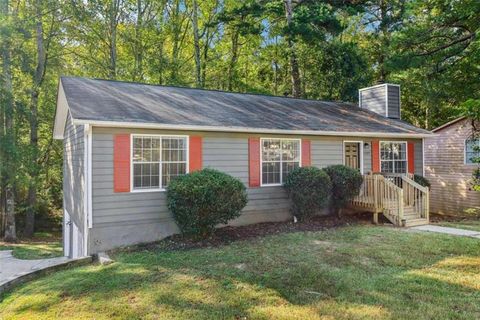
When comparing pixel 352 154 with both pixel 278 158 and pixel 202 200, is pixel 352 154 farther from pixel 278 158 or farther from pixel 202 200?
pixel 202 200

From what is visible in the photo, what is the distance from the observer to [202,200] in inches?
287

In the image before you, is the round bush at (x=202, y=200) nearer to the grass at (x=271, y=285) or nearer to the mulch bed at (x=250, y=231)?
the mulch bed at (x=250, y=231)

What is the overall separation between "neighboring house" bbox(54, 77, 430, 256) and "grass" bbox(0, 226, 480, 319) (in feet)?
3.68

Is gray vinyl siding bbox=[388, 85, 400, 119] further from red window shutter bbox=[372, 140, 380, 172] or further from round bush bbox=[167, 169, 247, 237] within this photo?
round bush bbox=[167, 169, 247, 237]

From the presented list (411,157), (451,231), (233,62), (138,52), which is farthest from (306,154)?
(233,62)

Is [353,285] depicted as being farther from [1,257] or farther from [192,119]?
[1,257]

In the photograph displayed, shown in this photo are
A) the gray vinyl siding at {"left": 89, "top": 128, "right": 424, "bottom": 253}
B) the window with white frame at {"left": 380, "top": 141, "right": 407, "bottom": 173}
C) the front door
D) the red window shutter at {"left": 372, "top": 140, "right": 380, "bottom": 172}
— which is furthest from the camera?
the window with white frame at {"left": 380, "top": 141, "right": 407, "bottom": 173}

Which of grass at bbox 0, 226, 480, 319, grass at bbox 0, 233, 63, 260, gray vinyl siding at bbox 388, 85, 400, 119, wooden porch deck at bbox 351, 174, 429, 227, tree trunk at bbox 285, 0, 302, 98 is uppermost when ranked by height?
tree trunk at bbox 285, 0, 302, 98

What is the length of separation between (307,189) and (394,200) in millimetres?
2698

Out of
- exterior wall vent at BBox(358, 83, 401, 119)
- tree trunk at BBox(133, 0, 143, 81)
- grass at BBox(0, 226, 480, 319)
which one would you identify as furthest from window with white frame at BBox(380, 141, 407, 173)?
tree trunk at BBox(133, 0, 143, 81)

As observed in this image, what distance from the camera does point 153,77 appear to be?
1956 centimetres

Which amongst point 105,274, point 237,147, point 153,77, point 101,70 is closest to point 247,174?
point 237,147

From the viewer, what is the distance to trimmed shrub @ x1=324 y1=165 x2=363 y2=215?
9797 millimetres

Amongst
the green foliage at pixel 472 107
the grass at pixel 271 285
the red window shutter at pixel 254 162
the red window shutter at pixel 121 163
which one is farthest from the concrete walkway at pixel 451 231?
the red window shutter at pixel 121 163
